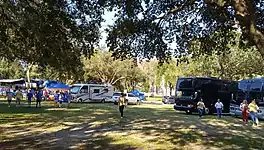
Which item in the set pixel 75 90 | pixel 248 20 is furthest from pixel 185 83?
pixel 248 20

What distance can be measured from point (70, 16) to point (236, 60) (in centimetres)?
4449

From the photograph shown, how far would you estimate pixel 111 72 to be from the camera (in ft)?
258

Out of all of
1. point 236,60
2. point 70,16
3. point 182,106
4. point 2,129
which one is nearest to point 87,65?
point 236,60

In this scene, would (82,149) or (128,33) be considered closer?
(128,33)

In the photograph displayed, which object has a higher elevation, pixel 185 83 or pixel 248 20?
pixel 185 83

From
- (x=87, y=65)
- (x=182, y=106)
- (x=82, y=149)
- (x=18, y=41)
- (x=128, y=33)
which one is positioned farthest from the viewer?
(x=87, y=65)

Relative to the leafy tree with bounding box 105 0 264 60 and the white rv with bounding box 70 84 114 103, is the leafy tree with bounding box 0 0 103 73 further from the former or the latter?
the white rv with bounding box 70 84 114 103

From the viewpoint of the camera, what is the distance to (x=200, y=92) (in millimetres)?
36906

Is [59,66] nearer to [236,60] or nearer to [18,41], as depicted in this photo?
[18,41]

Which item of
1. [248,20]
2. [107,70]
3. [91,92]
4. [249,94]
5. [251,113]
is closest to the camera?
[248,20]

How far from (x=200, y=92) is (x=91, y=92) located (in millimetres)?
22349

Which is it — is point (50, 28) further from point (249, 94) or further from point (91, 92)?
point (91, 92)

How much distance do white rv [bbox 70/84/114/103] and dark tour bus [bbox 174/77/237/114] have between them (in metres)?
20.0

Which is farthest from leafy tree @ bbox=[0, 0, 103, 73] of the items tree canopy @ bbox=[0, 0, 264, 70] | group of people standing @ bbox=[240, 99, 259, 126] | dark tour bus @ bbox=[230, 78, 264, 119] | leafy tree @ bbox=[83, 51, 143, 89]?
leafy tree @ bbox=[83, 51, 143, 89]
